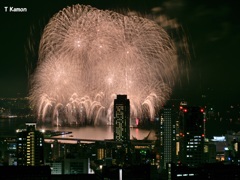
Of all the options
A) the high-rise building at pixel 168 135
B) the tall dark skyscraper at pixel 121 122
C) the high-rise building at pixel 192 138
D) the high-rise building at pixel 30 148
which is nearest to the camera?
the high-rise building at pixel 30 148

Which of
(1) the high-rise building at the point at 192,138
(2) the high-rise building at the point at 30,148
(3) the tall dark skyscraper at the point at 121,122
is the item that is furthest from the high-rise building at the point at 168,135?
(2) the high-rise building at the point at 30,148

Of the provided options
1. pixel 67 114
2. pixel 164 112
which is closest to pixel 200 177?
pixel 164 112

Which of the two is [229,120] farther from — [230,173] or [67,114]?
[230,173]

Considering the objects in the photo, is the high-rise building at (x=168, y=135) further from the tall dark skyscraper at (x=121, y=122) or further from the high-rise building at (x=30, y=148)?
the high-rise building at (x=30, y=148)

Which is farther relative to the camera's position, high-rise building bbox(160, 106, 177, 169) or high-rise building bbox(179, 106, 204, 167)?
high-rise building bbox(160, 106, 177, 169)

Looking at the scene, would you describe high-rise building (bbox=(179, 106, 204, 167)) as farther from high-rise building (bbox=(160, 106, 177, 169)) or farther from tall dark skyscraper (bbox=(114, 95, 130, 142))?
tall dark skyscraper (bbox=(114, 95, 130, 142))

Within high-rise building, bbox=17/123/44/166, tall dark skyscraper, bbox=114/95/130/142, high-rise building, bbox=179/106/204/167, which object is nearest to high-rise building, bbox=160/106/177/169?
high-rise building, bbox=179/106/204/167
